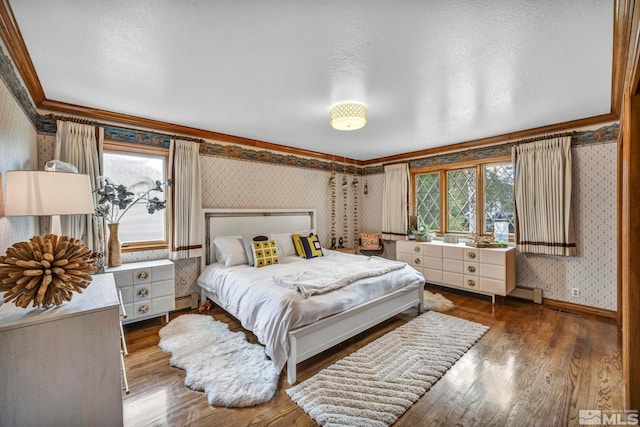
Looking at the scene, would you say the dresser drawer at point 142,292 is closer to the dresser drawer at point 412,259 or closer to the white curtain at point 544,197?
the dresser drawer at point 412,259

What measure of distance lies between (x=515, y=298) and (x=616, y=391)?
6.89ft

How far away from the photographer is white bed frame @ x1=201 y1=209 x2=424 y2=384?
7.25ft

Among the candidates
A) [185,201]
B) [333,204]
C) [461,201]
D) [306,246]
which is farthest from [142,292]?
[461,201]

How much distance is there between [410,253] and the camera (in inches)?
184

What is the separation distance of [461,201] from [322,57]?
3.74m

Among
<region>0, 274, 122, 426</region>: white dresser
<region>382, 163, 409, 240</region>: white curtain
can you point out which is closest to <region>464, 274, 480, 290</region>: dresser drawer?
<region>382, 163, 409, 240</region>: white curtain

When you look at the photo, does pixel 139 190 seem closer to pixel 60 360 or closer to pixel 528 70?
pixel 60 360

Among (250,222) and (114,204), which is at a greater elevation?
(114,204)

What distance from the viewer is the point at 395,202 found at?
530cm

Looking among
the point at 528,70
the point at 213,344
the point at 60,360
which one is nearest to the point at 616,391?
the point at 528,70

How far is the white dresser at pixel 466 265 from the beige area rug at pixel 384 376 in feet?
3.09

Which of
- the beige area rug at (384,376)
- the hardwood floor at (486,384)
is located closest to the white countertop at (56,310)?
the hardwood floor at (486,384)

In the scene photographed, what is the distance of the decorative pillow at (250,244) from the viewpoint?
356 centimetres

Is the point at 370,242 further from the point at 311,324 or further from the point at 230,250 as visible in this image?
the point at 311,324
